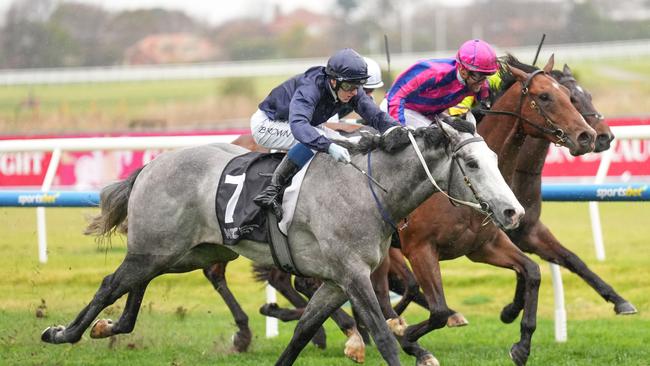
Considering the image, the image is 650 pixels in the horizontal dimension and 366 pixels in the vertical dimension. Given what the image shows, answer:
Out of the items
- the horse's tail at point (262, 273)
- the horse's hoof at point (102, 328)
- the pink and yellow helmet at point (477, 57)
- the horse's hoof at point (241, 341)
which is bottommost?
the horse's hoof at point (241, 341)

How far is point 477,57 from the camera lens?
19.0ft

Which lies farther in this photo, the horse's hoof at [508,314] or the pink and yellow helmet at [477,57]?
the horse's hoof at [508,314]

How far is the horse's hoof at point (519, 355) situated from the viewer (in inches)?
234

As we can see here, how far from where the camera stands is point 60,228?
10.7 meters

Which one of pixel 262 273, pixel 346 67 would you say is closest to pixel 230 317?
pixel 262 273

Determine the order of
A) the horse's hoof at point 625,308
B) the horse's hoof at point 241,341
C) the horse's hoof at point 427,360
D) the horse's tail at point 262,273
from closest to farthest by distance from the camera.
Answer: the horse's hoof at point 427,360, the horse's hoof at point 625,308, the horse's hoof at point 241,341, the horse's tail at point 262,273

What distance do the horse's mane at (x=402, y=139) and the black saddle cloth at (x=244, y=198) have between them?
0.46 meters

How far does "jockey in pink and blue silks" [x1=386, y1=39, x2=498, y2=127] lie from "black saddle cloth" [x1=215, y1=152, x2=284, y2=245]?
100 centimetres

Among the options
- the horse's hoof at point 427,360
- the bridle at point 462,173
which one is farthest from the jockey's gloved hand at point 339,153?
the horse's hoof at point 427,360

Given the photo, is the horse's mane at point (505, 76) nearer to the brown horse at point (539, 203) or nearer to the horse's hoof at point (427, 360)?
the brown horse at point (539, 203)

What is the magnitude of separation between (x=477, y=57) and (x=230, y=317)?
132 inches

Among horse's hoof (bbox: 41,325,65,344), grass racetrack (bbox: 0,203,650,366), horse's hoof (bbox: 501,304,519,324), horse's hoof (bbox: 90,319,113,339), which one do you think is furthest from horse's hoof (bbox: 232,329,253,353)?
horse's hoof (bbox: 501,304,519,324)

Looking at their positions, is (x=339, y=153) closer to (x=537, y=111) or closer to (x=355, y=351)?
(x=355, y=351)

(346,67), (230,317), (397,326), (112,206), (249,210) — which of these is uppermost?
(346,67)
